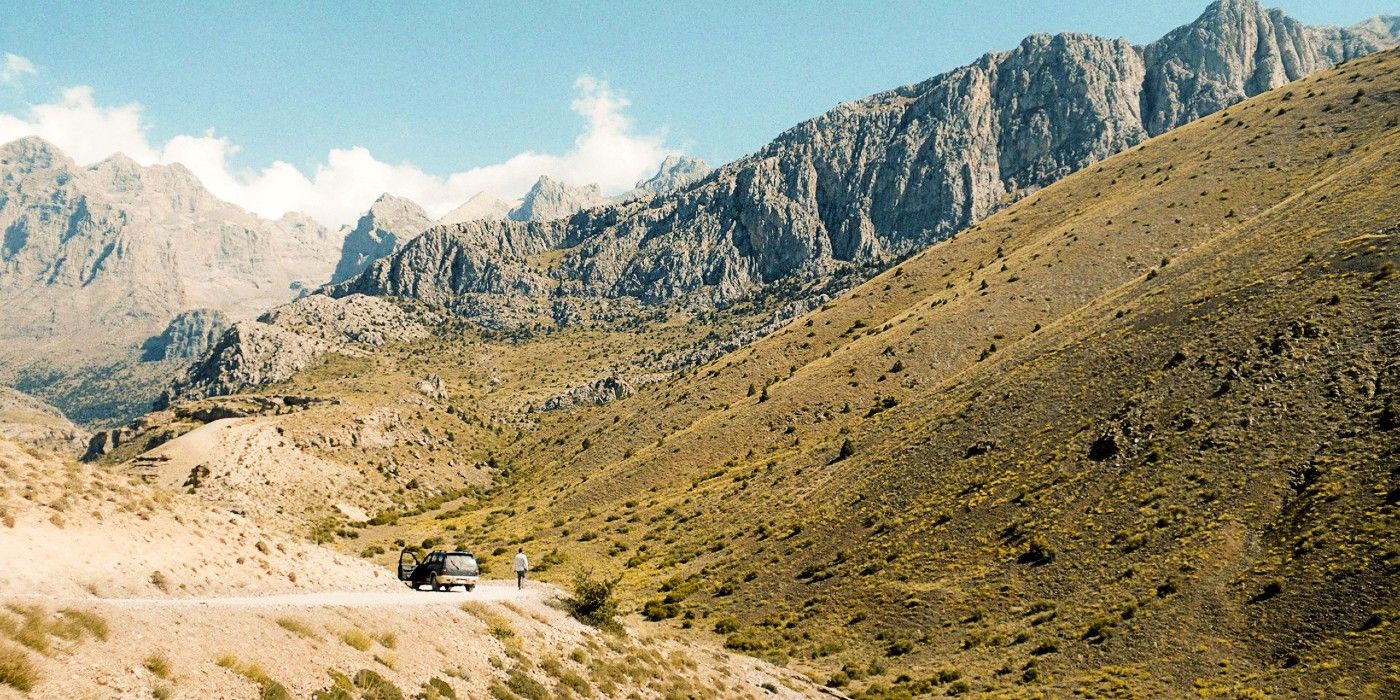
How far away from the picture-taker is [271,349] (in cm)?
17138

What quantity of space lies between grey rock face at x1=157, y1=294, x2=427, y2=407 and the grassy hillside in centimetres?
7174

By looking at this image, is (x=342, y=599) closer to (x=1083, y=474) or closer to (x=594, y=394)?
(x=1083, y=474)

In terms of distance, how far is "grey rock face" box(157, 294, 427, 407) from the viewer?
164125 millimetres

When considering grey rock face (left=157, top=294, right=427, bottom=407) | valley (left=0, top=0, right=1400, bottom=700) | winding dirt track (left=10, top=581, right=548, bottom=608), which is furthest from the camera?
grey rock face (left=157, top=294, right=427, bottom=407)

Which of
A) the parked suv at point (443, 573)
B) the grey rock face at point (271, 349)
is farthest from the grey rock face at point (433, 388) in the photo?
the parked suv at point (443, 573)

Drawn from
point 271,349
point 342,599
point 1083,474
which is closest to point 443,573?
point 342,599

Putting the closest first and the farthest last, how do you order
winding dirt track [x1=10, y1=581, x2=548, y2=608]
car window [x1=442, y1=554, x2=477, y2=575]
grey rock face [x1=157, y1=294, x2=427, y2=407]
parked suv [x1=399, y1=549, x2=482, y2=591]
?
1. winding dirt track [x1=10, y1=581, x2=548, y2=608]
2. parked suv [x1=399, y1=549, x2=482, y2=591]
3. car window [x1=442, y1=554, x2=477, y2=575]
4. grey rock face [x1=157, y1=294, x2=427, y2=407]

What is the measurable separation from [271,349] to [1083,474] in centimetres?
17377

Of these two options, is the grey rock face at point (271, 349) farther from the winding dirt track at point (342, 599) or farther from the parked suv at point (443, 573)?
the winding dirt track at point (342, 599)

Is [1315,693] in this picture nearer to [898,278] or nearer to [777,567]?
[777,567]

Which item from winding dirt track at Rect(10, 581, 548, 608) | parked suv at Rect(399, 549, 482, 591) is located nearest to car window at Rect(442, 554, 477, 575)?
parked suv at Rect(399, 549, 482, 591)

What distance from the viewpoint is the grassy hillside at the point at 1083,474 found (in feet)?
110

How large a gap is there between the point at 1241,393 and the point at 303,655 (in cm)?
4926

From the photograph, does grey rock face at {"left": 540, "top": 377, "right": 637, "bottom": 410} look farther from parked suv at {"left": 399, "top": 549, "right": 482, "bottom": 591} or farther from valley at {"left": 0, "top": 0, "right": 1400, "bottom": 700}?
parked suv at {"left": 399, "top": 549, "right": 482, "bottom": 591}
